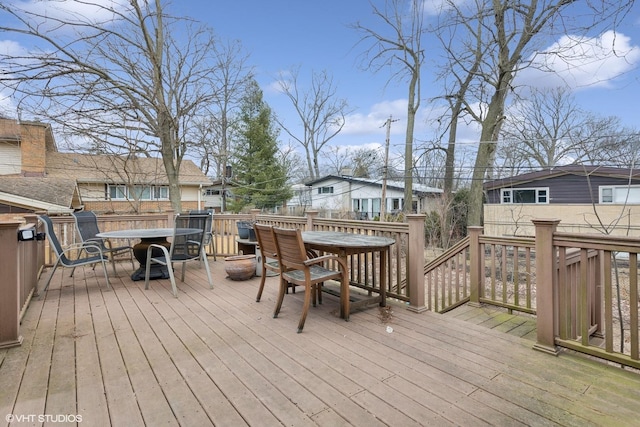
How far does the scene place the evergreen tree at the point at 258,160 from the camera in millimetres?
19922

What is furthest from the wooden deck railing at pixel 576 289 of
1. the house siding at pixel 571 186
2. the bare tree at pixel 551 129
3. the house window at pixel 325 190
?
the house window at pixel 325 190

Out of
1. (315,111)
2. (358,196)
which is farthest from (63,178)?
(358,196)

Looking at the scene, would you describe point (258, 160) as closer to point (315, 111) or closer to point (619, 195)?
point (315, 111)

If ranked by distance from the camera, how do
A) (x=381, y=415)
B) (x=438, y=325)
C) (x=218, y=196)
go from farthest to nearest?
(x=218, y=196) < (x=438, y=325) < (x=381, y=415)

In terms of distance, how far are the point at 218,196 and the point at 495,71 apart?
65.6 ft

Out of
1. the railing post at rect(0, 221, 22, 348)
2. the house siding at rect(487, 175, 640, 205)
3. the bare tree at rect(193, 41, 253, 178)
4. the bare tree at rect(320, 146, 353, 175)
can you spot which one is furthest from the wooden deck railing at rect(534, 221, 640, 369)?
the bare tree at rect(320, 146, 353, 175)

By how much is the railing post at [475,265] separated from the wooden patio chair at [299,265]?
69.6 inches

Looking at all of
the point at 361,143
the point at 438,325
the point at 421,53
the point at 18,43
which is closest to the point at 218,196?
the point at 361,143

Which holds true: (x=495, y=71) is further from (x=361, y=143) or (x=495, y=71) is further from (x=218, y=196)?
(x=218, y=196)

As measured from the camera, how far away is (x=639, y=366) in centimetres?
209

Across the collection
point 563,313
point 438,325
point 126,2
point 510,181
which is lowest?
point 438,325

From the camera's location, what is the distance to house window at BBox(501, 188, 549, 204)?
48.1 feet

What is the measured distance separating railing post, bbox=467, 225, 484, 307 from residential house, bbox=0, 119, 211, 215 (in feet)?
29.3

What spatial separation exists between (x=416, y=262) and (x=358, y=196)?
18775mm
